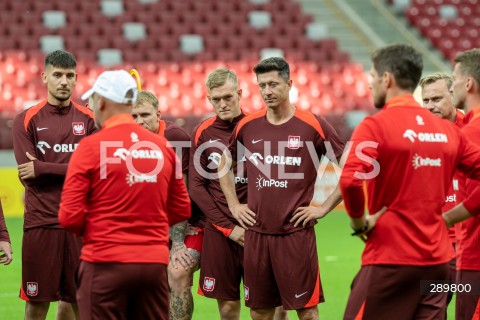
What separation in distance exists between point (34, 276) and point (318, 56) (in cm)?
1762

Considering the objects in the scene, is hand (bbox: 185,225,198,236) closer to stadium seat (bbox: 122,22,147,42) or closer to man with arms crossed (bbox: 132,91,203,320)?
man with arms crossed (bbox: 132,91,203,320)

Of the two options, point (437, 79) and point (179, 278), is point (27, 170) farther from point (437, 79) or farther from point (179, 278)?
point (437, 79)

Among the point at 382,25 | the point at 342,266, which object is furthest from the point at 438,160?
the point at 382,25

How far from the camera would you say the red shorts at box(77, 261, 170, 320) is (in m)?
4.88

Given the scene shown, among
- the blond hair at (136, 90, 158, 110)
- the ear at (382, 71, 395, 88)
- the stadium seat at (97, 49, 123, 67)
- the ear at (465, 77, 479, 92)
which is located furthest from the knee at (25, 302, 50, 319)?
the stadium seat at (97, 49, 123, 67)

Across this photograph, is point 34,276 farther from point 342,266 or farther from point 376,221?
point 342,266

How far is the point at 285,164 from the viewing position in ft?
21.7

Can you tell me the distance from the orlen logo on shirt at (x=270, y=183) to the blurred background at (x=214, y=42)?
12.2 m

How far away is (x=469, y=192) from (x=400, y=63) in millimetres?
1124

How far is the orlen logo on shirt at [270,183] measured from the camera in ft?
21.6

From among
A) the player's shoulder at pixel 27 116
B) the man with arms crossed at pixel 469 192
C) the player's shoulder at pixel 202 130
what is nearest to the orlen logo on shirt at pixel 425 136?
the man with arms crossed at pixel 469 192

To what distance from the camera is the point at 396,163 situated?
4805 millimetres

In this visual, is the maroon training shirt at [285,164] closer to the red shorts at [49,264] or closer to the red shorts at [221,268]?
the red shorts at [221,268]

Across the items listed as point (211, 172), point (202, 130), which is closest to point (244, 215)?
point (211, 172)
